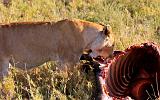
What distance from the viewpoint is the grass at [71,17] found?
5.98 metres

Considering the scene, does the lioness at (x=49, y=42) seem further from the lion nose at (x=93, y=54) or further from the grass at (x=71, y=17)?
the grass at (x=71, y=17)

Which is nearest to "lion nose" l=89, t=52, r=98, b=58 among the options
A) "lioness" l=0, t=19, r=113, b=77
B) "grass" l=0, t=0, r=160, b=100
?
"lioness" l=0, t=19, r=113, b=77

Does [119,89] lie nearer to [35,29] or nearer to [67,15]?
[35,29]

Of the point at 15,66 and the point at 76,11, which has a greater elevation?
the point at 76,11

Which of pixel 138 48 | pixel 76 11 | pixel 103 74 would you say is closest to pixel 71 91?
pixel 103 74

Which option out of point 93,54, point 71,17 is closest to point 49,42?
point 93,54

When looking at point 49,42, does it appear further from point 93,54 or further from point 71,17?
point 71,17

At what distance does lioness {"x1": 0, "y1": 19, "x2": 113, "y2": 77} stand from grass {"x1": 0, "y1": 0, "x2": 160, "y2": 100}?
0.70ft

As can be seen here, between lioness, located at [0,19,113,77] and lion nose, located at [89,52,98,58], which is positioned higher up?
lioness, located at [0,19,113,77]

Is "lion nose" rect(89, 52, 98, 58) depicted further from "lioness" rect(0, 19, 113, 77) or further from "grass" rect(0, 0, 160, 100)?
"grass" rect(0, 0, 160, 100)

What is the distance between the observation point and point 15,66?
6.17m

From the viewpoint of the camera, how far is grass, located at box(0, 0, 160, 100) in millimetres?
5984

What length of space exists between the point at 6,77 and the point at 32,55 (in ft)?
1.35

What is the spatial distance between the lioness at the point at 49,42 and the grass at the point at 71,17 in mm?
214
